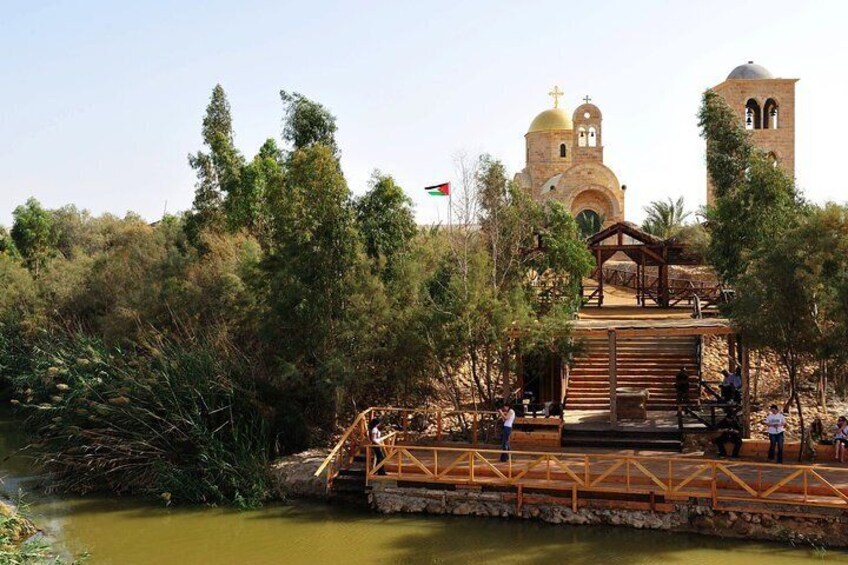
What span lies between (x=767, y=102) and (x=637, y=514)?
38790mm

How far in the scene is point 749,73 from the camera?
1868 inches

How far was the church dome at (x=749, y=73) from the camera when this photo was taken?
47341 mm

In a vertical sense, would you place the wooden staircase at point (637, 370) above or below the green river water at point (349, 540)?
above

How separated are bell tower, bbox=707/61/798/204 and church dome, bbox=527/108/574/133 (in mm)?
11346

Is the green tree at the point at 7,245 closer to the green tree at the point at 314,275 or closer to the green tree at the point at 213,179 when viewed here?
the green tree at the point at 213,179

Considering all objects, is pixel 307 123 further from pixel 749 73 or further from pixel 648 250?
pixel 749 73

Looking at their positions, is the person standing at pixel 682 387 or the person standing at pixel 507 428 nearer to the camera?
the person standing at pixel 507 428

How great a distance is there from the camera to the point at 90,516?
17.9 meters

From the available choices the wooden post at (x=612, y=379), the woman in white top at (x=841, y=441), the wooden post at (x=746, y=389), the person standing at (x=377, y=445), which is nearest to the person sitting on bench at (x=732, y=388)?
the wooden post at (x=746, y=389)

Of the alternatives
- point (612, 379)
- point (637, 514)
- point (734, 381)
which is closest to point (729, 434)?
point (612, 379)

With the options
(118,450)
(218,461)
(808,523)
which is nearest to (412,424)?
(218,461)

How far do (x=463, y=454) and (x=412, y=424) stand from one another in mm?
4608

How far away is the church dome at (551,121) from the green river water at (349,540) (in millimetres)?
43030

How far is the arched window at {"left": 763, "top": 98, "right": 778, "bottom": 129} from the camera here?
48.0 meters
